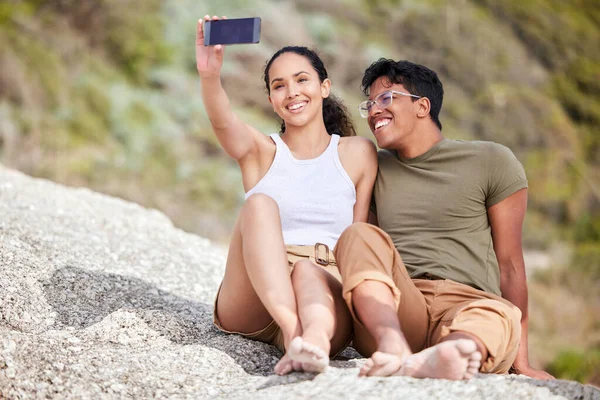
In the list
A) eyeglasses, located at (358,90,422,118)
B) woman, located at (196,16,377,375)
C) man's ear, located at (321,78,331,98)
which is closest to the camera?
woman, located at (196,16,377,375)

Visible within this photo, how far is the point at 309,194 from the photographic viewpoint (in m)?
3.04

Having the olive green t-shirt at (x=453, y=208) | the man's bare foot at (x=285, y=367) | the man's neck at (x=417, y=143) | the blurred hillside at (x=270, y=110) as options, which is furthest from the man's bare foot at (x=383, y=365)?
the blurred hillside at (x=270, y=110)

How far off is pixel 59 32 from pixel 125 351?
982 centimetres

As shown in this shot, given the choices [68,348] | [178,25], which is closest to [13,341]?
[68,348]

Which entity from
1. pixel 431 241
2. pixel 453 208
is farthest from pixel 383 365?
pixel 453 208

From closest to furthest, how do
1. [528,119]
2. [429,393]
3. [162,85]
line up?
1. [429,393]
2. [162,85]
3. [528,119]

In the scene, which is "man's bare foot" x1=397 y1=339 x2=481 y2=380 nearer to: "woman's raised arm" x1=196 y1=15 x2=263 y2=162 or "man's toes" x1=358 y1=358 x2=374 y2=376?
"man's toes" x1=358 y1=358 x2=374 y2=376

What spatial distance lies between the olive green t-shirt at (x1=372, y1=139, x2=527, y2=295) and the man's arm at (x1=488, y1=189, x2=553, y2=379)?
0.12ft

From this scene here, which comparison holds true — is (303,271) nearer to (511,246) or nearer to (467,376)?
(467,376)

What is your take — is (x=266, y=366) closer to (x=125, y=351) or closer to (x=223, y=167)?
(x=125, y=351)

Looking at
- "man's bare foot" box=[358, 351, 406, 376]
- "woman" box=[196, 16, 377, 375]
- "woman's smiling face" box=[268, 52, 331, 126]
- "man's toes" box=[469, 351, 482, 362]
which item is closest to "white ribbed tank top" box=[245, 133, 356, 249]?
"woman" box=[196, 16, 377, 375]

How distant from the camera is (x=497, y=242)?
10.1ft

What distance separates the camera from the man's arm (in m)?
3.01

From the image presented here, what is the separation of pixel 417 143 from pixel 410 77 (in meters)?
0.28
